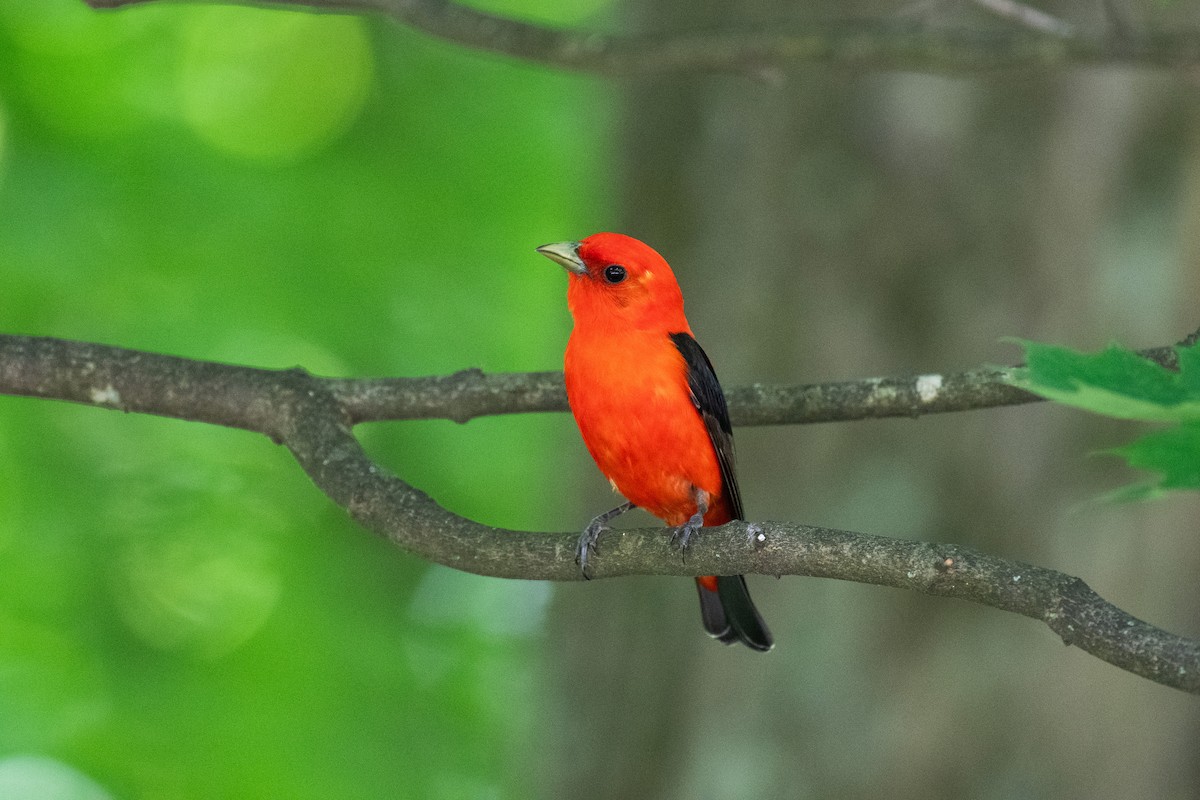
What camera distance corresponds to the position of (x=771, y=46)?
4.93 meters

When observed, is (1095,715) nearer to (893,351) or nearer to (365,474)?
(893,351)

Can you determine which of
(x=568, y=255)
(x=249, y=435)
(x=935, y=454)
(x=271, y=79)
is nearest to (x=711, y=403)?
(x=568, y=255)

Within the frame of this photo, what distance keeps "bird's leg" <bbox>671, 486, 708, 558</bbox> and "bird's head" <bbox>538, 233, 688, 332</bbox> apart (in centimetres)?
60

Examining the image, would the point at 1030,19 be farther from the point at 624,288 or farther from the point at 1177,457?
the point at 1177,457

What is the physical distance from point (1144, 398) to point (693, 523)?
2.49m

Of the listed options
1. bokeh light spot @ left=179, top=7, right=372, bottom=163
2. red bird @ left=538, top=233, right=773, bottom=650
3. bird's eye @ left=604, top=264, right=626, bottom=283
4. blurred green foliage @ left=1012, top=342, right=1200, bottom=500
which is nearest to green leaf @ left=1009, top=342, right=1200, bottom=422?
blurred green foliage @ left=1012, top=342, right=1200, bottom=500

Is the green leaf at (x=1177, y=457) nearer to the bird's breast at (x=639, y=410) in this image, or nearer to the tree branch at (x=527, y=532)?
the tree branch at (x=527, y=532)

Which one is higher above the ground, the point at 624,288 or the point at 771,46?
the point at 771,46

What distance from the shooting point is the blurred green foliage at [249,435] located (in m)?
8.03

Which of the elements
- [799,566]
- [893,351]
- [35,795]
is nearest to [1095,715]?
[893,351]

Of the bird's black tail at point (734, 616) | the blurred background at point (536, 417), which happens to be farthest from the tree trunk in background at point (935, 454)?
the bird's black tail at point (734, 616)

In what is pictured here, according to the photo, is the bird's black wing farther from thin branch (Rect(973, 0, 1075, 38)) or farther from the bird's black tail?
thin branch (Rect(973, 0, 1075, 38))

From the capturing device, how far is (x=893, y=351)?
19.2 feet

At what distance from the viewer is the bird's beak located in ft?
15.2
